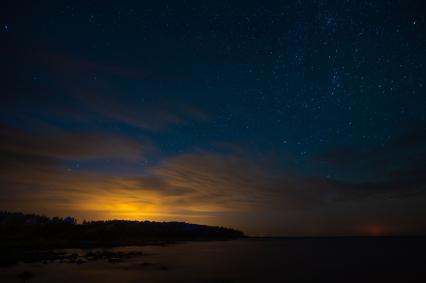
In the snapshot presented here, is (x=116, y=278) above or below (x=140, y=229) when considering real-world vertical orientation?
below

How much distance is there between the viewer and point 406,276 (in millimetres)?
48156

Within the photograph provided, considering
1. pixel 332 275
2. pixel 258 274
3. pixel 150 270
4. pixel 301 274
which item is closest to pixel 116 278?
pixel 150 270

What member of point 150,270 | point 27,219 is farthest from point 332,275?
point 27,219

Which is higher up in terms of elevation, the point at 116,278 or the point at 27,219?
the point at 27,219

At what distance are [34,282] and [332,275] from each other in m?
39.9

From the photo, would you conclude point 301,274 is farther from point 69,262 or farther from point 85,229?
point 85,229

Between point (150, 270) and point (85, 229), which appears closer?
point (150, 270)

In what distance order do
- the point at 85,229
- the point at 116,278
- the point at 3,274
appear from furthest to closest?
the point at 85,229
the point at 116,278
the point at 3,274

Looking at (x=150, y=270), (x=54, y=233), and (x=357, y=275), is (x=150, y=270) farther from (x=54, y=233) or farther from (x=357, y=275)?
(x=54, y=233)

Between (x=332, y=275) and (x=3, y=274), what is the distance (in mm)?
44019

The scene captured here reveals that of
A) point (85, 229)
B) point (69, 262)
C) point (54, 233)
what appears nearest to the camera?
point (69, 262)

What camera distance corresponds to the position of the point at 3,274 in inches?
1453

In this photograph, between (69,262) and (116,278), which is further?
(69,262)

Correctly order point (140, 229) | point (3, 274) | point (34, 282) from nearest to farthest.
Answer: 1. point (34, 282)
2. point (3, 274)
3. point (140, 229)
